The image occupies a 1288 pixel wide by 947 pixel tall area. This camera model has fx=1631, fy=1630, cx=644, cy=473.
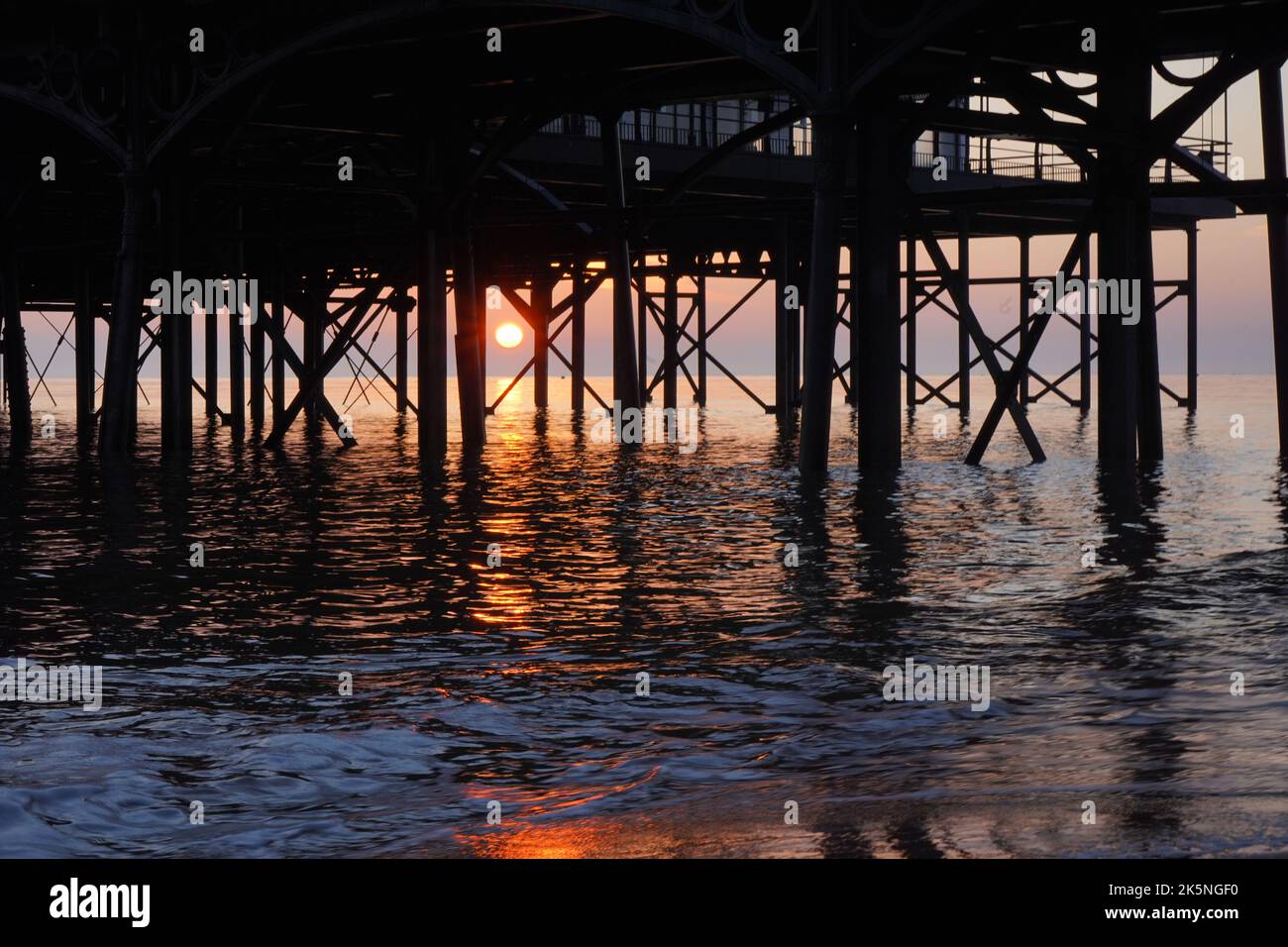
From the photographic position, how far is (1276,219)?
69.2 ft

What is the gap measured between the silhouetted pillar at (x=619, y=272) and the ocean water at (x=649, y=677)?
891 cm

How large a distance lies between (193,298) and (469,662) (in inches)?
756

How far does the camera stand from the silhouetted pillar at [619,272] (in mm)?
25953

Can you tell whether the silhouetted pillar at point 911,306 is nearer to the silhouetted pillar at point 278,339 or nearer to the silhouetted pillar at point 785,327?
the silhouetted pillar at point 785,327

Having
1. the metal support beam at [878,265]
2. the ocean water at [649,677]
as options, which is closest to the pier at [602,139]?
the metal support beam at [878,265]

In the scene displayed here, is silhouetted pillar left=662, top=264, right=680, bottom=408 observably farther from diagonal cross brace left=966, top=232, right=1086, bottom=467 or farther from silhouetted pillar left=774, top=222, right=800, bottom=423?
diagonal cross brace left=966, top=232, right=1086, bottom=467

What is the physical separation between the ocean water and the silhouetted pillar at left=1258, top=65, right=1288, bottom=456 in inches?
193

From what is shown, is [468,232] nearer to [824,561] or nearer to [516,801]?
[824,561]

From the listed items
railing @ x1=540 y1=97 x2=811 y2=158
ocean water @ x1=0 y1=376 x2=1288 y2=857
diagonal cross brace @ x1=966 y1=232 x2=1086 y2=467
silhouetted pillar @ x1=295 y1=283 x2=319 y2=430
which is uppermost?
railing @ x1=540 y1=97 x2=811 y2=158

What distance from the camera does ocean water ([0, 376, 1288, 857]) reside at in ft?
18.6

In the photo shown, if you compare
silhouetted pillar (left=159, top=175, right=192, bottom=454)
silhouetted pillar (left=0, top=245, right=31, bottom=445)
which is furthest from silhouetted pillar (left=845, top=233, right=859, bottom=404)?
silhouetted pillar (left=0, top=245, right=31, bottom=445)

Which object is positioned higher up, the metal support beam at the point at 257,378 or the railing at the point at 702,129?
the railing at the point at 702,129

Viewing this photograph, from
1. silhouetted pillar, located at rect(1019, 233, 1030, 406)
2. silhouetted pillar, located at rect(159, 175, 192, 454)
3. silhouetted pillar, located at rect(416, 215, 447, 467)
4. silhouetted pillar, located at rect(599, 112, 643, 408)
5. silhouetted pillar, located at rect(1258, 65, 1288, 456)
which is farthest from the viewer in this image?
silhouetted pillar, located at rect(1019, 233, 1030, 406)
